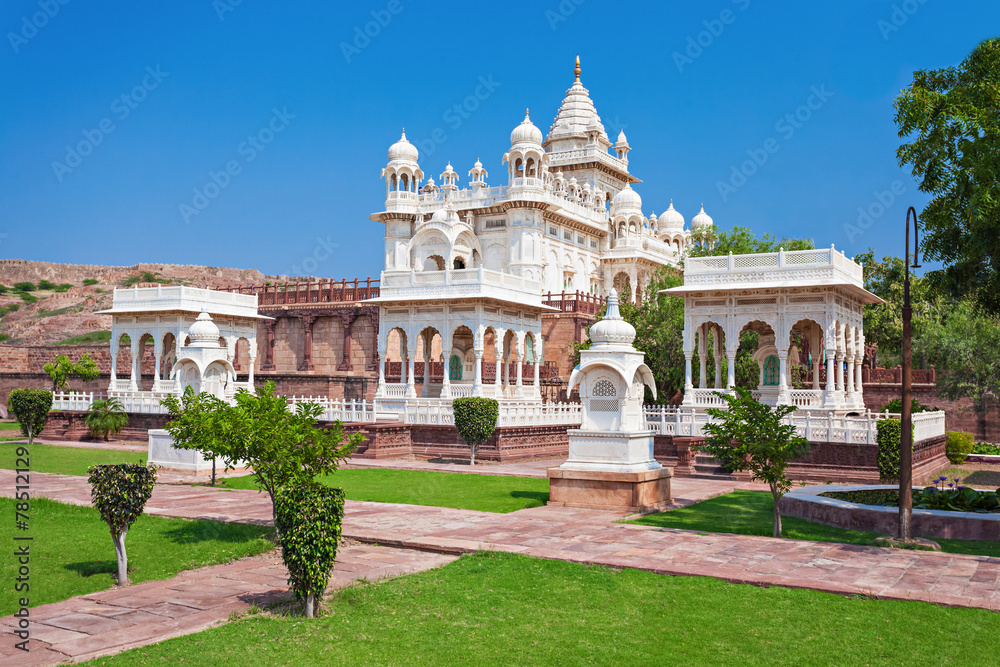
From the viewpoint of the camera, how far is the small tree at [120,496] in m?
8.77

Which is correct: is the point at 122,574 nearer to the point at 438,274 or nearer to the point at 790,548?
the point at 790,548

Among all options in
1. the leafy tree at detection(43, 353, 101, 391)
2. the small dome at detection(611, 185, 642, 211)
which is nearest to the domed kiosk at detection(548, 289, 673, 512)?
the leafy tree at detection(43, 353, 101, 391)

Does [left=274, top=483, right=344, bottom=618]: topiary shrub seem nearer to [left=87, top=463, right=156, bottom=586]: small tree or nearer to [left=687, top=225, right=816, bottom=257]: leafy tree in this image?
[left=87, top=463, right=156, bottom=586]: small tree

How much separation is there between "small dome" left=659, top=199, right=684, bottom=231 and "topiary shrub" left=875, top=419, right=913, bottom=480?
37.3 m

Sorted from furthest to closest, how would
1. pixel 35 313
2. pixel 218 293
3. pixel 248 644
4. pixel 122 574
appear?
pixel 35 313 < pixel 218 293 < pixel 122 574 < pixel 248 644

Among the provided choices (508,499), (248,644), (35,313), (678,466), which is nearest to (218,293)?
(678,466)

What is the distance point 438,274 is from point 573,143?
25.4m

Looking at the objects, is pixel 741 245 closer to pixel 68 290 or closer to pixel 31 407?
pixel 31 407

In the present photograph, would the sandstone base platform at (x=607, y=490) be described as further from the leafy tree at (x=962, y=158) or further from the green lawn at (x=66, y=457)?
the green lawn at (x=66, y=457)

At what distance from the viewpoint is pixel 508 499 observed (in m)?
15.6

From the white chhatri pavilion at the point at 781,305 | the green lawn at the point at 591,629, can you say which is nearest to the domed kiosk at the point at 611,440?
the green lawn at the point at 591,629

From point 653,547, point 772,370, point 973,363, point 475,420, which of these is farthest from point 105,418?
point 973,363

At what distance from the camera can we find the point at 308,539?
759 centimetres

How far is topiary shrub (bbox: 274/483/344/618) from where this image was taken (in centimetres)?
755
